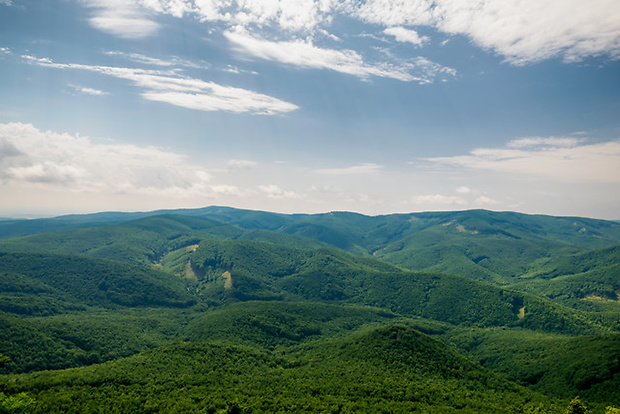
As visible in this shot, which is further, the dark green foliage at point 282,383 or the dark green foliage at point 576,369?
the dark green foliage at point 576,369

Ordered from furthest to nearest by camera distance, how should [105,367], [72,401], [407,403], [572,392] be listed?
[572,392], [105,367], [407,403], [72,401]

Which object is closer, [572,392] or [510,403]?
[510,403]

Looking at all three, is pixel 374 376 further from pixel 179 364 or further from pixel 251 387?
pixel 179 364

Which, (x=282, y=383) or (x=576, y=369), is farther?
(x=576, y=369)

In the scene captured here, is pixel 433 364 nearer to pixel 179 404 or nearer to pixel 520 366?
pixel 520 366

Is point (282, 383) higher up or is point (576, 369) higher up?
point (282, 383)

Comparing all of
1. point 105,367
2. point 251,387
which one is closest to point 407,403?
point 251,387

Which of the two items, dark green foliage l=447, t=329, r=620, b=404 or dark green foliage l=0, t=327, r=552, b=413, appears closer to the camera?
dark green foliage l=0, t=327, r=552, b=413

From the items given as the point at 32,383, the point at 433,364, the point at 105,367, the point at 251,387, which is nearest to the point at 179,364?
the point at 105,367

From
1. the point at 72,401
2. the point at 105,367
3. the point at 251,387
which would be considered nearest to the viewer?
the point at 72,401

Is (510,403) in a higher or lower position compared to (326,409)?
lower
